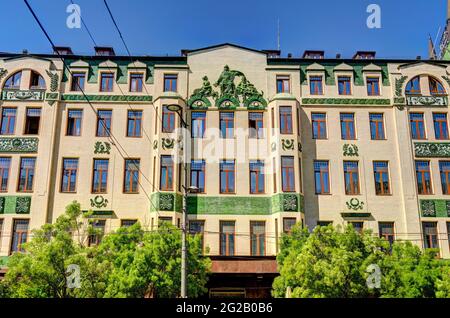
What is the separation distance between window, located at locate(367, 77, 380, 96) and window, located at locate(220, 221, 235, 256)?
41.7 ft

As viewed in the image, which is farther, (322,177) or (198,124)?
(198,124)

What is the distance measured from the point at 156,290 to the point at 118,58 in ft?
55.3

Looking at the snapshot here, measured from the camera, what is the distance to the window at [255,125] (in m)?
29.5

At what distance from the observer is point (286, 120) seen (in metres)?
29.0

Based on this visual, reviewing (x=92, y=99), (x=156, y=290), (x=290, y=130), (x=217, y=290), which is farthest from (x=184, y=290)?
(x=92, y=99)

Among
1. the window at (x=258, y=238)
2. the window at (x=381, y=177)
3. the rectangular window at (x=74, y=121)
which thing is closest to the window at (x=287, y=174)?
the window at (x=258, y=238)

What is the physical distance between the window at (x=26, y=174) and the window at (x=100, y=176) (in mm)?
3731

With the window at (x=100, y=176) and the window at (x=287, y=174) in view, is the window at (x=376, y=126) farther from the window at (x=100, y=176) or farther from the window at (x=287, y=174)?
the window at (x=100, y=176)

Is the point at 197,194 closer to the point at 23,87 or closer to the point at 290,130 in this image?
the point at 290,130

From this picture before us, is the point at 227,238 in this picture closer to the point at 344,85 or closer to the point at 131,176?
the point at 131,176

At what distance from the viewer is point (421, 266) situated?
21.0 m

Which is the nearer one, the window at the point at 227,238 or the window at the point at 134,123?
the window at the point at 227,238

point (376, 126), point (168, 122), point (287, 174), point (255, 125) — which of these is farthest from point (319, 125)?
point (168, 122)

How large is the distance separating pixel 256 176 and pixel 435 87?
1361 cm
